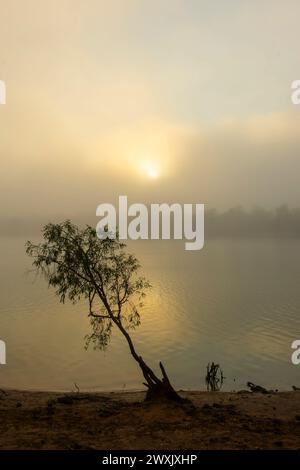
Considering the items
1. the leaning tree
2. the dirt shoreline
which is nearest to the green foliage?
the leaning tree

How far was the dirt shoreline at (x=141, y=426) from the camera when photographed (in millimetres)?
18766

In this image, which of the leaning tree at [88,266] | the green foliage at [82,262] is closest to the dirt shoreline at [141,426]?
the leaning tree at [88,266]

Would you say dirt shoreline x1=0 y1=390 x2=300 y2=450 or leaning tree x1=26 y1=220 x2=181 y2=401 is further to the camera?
leaning tree x1=26 y1=220 x2=181 y2=401

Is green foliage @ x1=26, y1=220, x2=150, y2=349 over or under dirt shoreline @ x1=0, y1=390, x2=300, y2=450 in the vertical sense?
over

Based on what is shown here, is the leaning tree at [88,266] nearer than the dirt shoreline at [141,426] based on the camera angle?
No

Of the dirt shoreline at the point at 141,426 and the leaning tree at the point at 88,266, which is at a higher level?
the leaning tree at the point at 88,266

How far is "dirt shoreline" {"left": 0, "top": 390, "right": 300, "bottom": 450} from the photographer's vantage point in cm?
1877

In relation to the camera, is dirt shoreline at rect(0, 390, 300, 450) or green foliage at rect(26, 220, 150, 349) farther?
green foliage at rect(26, 220, 150, 349)

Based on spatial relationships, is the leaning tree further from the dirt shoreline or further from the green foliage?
the dirt shoreline

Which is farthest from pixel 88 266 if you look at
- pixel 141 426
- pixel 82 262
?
pixel 141 426

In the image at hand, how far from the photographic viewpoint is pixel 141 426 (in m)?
21.2

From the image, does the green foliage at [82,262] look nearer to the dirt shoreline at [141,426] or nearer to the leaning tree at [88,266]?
the leaning tree at [88,266]

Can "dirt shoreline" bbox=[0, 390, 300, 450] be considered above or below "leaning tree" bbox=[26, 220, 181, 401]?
below

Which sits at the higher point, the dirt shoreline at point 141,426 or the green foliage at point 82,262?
the green foliage at point 82,262
